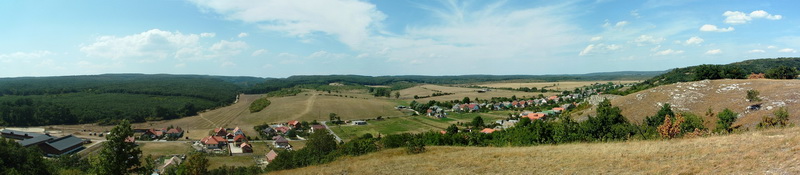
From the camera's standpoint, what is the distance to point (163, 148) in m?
55.9

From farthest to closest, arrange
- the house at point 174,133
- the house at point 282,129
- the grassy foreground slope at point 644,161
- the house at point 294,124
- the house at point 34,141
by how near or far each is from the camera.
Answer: the house at point 294,124 → the house at point 282,129 → the house at point 174,133 → the house at point 34,141 → the grassy foreground slope at point 644,161

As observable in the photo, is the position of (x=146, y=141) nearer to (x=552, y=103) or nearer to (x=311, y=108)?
(x=311, y=108)

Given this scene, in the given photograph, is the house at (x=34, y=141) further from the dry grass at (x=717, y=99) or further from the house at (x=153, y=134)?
Result: the dry grass at (x=717, y=99)

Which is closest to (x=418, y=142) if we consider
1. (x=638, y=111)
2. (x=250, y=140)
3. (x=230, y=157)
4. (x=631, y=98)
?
Answer: (x=638, y=111)

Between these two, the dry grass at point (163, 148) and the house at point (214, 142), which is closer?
the dry grass at point (163, 148)

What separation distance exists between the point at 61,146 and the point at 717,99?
88626 mm

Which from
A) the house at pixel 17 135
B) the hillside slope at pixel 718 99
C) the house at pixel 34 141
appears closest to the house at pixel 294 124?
the house at pixel 34 141

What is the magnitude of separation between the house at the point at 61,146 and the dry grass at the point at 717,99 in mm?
79588

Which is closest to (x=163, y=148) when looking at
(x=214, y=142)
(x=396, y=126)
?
(x=214, y=142)

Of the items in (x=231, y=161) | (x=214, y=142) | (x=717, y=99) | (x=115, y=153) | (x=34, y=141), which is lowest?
(x=231, y=161)

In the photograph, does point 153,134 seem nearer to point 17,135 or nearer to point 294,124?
point 17,135

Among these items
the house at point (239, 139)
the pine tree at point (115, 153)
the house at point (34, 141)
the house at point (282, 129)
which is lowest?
the house at point (282, 129)

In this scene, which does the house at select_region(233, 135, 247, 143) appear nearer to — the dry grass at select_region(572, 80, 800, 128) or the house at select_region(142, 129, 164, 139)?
the house at select_region(142, 129, 164, 139)

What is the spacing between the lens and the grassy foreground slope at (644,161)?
11.4 meters
